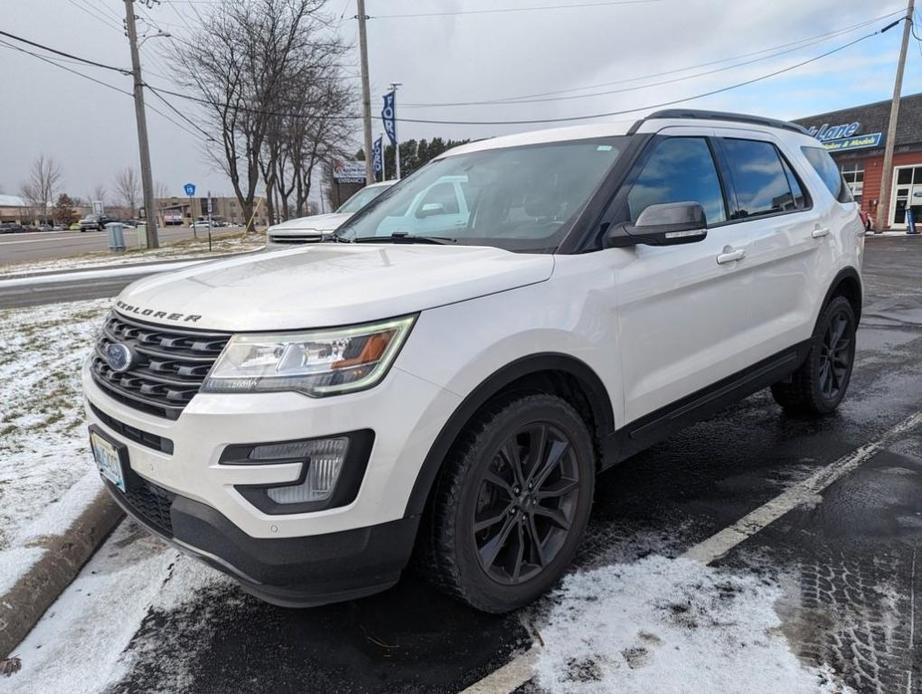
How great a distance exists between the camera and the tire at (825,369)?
14.5ft

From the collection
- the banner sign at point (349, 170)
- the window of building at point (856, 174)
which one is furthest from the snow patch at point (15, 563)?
the banner sign at point (349, 170)

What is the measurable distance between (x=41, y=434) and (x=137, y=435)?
99.0 inches

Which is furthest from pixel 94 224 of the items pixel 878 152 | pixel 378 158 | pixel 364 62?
pixel 878 152

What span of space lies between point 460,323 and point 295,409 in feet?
1.98

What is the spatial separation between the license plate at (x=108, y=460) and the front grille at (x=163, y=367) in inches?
8.0

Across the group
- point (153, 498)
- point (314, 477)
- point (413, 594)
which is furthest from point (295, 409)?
point (413, 594)

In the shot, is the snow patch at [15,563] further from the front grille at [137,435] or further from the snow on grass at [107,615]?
the front grille at [137,435]

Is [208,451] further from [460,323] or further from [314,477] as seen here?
[460,323]

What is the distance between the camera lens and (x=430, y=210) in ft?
11.7

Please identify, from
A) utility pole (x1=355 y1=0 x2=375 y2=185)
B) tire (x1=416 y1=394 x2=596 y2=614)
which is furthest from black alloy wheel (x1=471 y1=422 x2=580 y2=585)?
utility pole (x1=355 y1=0 x2=375 y2=185)

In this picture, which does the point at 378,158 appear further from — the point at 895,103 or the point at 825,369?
the point at 825,369

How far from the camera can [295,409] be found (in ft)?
6.32

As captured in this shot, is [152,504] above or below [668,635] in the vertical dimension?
above

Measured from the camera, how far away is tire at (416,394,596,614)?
7.45ft
